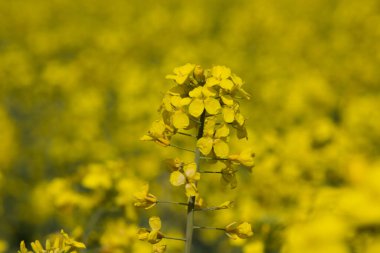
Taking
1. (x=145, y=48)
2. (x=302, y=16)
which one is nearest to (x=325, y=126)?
(x=145, y=48)

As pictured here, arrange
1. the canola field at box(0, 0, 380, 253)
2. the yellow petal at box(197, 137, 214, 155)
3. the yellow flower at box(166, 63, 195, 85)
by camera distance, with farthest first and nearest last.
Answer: the canola field at box(0, 0, 380, 253) → the yellow flower at box(166, 63, 195, 85) → the yellow petal at box(197, 137, 214, 155)

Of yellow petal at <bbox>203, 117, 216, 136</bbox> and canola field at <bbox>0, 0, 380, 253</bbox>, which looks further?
canola field at <bbox>0, 0, 380, 253</bbox>

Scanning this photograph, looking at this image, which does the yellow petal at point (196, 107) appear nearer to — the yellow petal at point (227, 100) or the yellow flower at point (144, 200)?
the yellow petal at point (227, 100)

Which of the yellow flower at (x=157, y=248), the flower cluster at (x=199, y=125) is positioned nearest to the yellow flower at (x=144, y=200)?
the flower cluster at (x=199, y=125)

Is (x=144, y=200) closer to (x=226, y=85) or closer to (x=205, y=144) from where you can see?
(x=205, y=144)

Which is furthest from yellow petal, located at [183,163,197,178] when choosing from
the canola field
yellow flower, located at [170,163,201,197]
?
the canola field

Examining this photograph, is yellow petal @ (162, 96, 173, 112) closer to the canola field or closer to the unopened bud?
the unopened bud

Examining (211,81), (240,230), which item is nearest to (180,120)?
(211,81)
